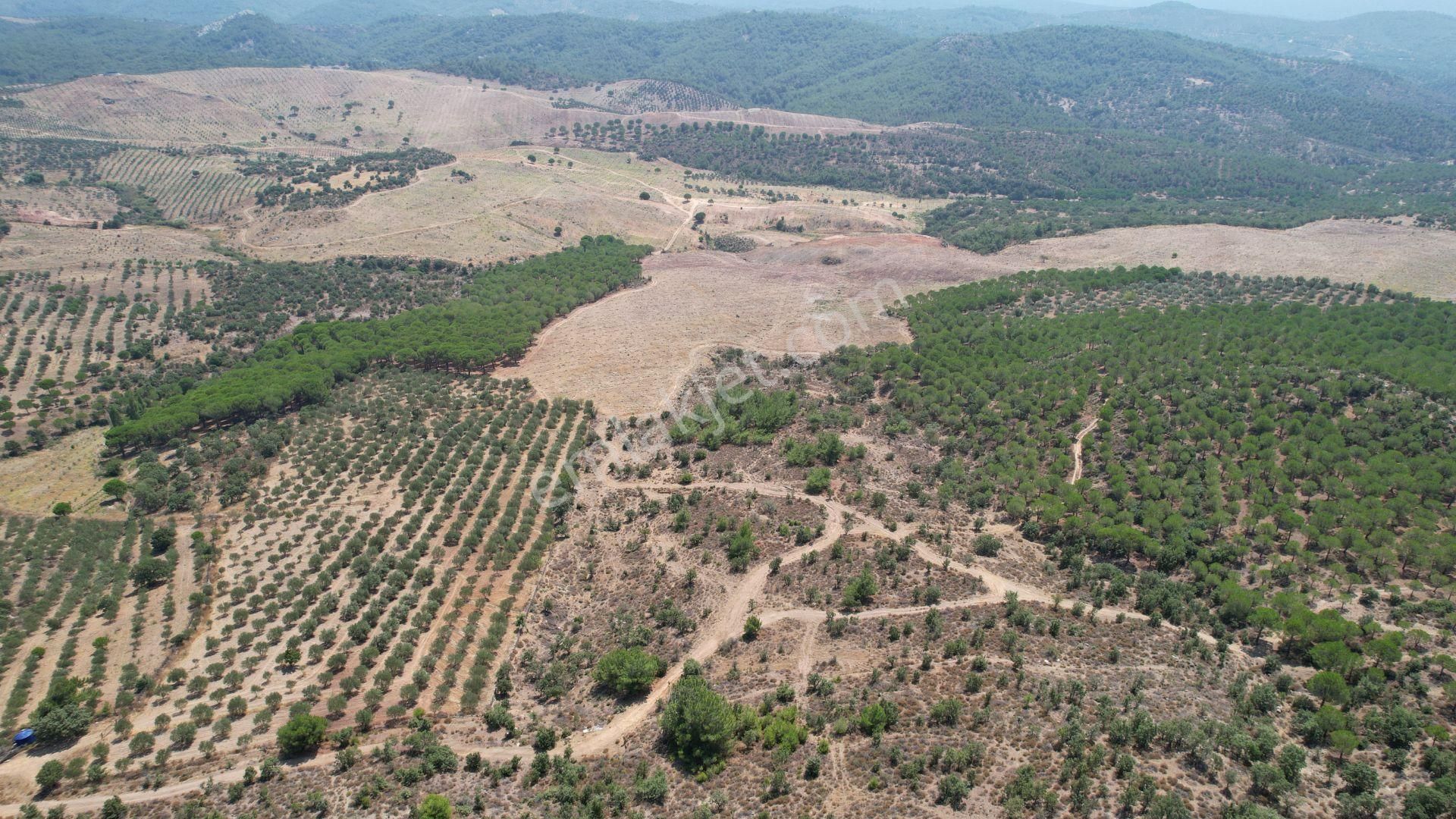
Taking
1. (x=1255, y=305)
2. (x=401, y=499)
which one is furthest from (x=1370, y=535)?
(x=401, y=499)

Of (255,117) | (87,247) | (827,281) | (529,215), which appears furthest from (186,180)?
(827,281)

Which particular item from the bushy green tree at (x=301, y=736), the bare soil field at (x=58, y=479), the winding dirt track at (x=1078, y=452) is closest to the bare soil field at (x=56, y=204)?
the bare soil field at (x=58, y=479)

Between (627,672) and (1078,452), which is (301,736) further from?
(1078,452)

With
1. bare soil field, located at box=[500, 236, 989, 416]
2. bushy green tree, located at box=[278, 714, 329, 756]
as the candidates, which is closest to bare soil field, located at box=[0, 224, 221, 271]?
bare soil field, located at box=[500, 236, 989, 416]

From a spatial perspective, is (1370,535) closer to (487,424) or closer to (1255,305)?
(1255,305)

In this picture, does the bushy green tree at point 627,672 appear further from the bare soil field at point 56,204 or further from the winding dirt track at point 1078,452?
the bare soil field at point 56,204
